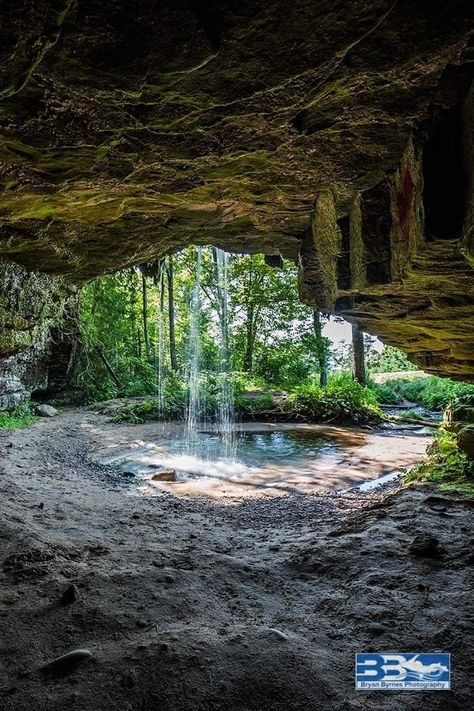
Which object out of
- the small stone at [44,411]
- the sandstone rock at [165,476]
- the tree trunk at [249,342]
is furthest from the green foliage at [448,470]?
the tree trunk at [249,342]

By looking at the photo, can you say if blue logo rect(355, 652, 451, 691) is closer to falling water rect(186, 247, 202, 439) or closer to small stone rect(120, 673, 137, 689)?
small stone rect(120, 673, 137, 689)

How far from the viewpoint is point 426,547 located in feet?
11.6

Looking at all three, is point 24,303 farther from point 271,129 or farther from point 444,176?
point 444,176

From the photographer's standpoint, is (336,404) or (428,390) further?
(428,390)

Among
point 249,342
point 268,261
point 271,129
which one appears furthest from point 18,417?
point 249,342

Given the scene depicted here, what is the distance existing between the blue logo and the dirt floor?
0.18 feet

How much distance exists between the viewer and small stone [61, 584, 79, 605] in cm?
274

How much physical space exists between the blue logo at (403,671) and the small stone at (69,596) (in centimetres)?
184

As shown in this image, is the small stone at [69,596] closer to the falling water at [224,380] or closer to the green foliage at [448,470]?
the green foliage at [448,470]

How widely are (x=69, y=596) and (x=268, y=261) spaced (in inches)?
227

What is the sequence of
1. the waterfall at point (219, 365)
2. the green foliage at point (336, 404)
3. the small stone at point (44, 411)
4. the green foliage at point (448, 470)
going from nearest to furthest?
the green foliage at point (448, 470) → the small stone at point (44, 411) → the waterfall at point (219, 365) → the green foliage at point (336, 404)

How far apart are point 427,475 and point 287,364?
17756mm

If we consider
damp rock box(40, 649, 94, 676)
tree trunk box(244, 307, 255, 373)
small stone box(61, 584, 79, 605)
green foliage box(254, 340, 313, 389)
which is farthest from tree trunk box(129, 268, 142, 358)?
damp rock box(40, 649, 94, 676)

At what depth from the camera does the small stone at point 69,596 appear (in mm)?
2740
